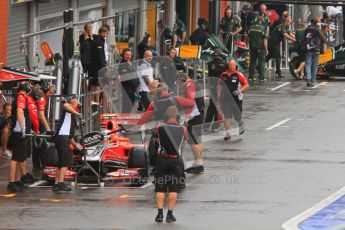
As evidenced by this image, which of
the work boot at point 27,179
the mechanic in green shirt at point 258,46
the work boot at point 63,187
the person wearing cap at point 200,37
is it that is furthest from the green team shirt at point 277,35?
the work boot at point 63,187

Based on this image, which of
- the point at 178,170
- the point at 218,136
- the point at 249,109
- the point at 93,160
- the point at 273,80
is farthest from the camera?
the point at 273,80

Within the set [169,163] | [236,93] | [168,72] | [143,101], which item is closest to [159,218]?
[169,163]

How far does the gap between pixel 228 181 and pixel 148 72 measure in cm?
693

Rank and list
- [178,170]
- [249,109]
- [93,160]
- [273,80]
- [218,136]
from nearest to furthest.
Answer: [178,170], [93,160], [218,136], [249,109], [273,80]

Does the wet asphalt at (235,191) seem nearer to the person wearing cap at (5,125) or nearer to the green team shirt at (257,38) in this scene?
the person wearing cap at (5,125)

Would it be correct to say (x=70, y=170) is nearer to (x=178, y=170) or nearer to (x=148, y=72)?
(x=178, y=170)

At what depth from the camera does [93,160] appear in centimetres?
2100

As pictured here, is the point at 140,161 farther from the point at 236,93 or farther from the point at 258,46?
the point at 258,46

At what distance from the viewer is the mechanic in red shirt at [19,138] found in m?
20.3

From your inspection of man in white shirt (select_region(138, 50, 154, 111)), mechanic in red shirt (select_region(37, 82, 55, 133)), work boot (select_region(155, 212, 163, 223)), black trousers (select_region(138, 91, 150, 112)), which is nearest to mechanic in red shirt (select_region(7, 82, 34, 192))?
mechanic in red shirt (select_region(37, 82, 55, 133))

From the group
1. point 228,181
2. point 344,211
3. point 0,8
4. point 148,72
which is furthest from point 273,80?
point 344,211

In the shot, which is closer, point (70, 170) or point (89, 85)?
point (70, 170)

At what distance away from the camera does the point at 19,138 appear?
20438mm

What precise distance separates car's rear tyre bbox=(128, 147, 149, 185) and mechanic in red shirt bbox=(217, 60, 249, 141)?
5012 millimetres
